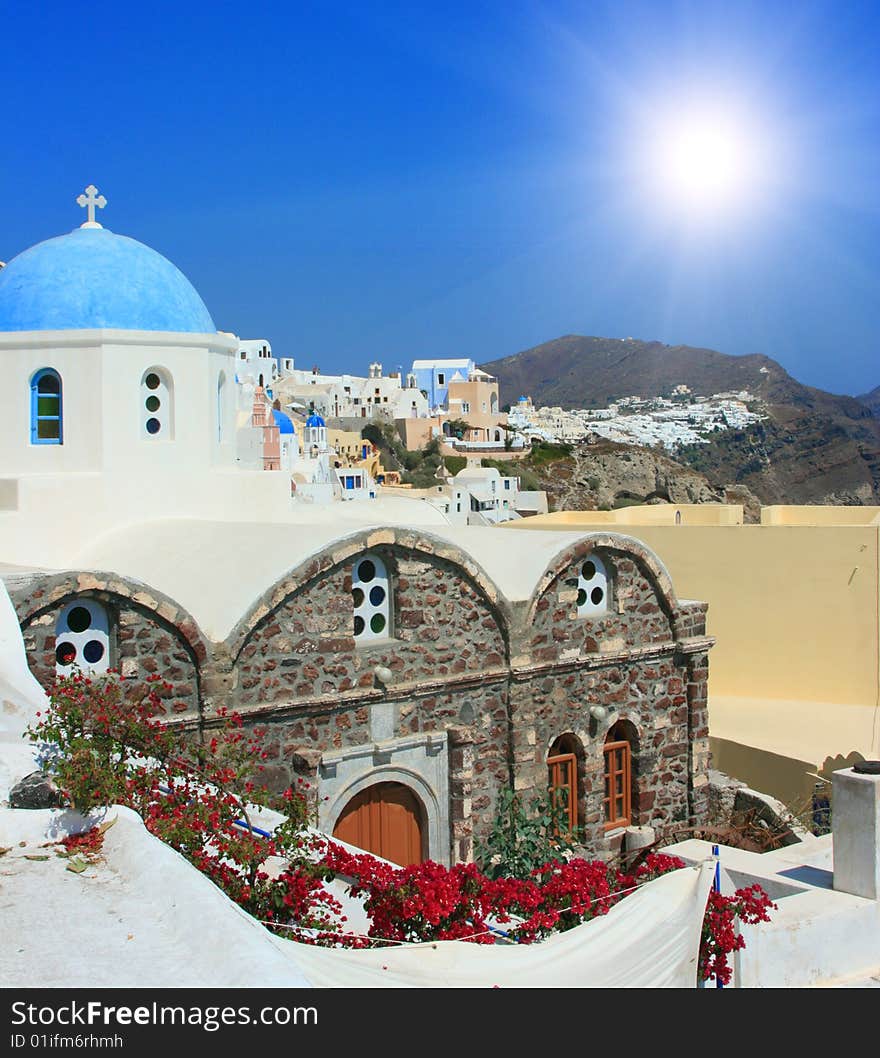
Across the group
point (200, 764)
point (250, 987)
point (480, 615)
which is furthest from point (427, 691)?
point (250, 987)

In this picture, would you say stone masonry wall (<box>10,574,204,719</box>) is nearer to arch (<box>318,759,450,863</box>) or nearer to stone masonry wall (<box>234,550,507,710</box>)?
stone masonry wall (<box>234,550,507,710</box>)

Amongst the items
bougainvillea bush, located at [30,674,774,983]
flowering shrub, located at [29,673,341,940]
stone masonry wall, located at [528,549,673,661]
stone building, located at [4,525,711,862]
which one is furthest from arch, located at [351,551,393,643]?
bougainvillea bush, located at [30,674,774,983]

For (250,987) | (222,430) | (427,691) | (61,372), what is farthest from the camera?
(222,430)

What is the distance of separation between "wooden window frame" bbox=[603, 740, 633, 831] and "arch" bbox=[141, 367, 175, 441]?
5.14 metres

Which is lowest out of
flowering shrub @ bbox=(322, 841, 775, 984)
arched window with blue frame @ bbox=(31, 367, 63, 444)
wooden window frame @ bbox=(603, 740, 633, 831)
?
wooden window frame @ bbox=(603, 740, 633, 831)

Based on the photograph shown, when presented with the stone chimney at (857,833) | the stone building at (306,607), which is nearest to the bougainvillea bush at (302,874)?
the stone chimney at (857,833)

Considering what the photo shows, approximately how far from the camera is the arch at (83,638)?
27.7 ft

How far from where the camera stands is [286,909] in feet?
19.4

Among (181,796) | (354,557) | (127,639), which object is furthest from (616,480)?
(181,796)

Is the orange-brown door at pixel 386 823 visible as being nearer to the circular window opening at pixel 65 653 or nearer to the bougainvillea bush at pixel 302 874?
the circular window opening at pixel 65 653

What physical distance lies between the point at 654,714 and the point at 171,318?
599cm

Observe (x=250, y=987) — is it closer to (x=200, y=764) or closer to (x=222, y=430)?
(x=200, y=764)

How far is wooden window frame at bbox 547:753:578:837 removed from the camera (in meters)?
10.9

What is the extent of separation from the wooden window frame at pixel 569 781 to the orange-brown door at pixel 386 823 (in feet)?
4.61
